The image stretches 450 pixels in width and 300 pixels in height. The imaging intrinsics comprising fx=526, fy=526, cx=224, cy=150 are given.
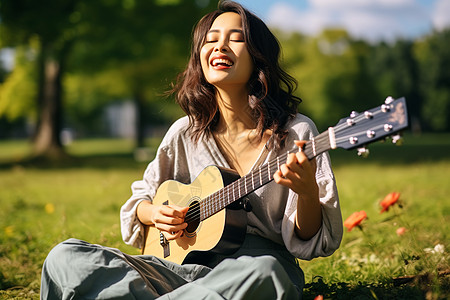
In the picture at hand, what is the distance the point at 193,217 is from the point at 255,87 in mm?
793

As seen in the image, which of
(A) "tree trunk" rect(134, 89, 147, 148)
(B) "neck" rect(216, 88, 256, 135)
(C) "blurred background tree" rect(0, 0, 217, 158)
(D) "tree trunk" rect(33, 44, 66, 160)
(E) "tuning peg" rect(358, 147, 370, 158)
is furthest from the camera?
(A) "tree trunk" rect(134, 89, 147, 148)

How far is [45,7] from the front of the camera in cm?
1436

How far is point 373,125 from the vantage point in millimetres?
1981

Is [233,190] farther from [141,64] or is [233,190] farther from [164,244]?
[141,64]

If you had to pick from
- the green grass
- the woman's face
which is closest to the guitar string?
the woman's face

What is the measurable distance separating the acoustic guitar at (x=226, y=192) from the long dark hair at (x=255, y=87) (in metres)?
0.32

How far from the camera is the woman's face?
2805 mm

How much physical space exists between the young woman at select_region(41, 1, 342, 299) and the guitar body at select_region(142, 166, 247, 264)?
7cm

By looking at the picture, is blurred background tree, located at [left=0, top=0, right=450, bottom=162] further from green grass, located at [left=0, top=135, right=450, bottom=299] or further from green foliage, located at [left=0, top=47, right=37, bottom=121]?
green grass, located at [left=0, top=135, right=450, bottom=299]

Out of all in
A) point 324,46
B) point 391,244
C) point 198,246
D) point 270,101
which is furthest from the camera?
point 324,46

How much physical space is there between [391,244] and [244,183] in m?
2.05

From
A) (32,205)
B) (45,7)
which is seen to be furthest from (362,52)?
(32,205)

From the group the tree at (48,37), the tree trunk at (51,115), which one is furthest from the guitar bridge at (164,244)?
the tree trunk at (51,115)

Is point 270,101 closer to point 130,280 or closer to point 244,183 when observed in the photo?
point 244,183
